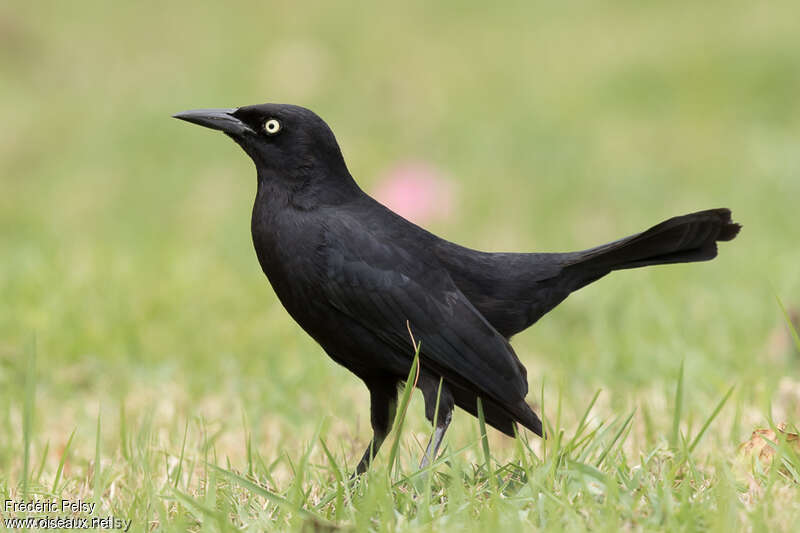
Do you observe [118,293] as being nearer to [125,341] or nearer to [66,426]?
[125,341]

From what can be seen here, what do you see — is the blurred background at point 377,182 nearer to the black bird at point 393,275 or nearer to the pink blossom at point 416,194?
the pink blossom at point 416,194

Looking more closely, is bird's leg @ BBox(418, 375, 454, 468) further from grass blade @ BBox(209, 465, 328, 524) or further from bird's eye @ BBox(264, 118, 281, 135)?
bird's eye @ BBox(264, 118, 281, 135)

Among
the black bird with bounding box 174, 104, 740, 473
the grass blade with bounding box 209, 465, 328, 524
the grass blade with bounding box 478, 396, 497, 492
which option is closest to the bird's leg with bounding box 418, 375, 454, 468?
the black bird with bounding box 174, 104, 740, 473

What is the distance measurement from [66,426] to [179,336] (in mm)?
1311

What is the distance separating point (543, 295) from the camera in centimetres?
412

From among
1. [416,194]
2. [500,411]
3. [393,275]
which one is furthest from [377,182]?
[500,411]

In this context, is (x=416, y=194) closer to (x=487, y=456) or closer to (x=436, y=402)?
(x=436, y=402)

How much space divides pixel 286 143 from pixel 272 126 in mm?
81

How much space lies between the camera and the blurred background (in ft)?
17.5

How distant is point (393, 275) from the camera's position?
3779 mm

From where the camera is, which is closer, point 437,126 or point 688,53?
point 437,126

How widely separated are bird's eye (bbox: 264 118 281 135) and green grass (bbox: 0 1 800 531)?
108cm

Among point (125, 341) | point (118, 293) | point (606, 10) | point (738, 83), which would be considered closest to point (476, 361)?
point (125, 341)

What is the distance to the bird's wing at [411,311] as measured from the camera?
146 inches
